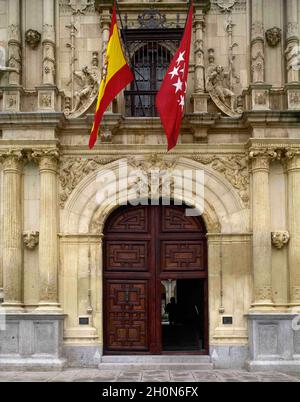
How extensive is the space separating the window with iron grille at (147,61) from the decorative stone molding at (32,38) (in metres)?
2.03

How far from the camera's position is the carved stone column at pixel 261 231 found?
15.0m

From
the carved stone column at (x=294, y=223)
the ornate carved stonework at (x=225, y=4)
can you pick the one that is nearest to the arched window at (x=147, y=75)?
the ornate carved stonework at (x=225, y=4)

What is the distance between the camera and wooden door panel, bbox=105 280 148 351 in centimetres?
1548

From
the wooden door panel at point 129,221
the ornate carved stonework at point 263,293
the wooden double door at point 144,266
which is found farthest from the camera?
the wooden door panel at point 129,221

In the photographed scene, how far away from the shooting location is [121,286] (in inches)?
614

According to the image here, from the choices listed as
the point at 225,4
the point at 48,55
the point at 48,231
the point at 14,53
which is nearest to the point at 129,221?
the point at 48,231

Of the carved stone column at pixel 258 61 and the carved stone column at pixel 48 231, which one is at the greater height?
the carved stone column at pixel 258 61

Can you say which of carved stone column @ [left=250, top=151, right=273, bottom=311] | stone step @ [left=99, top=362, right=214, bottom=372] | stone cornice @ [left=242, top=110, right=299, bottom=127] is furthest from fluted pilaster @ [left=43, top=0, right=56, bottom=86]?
stone step @ [left=99, top=362, right=214, bottom=372]

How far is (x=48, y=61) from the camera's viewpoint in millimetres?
15672

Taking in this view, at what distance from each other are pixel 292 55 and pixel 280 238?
425cm

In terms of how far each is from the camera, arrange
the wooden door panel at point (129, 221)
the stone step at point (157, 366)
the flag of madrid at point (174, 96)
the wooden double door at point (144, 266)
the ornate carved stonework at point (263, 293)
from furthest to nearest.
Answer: the wooden door panel at point (129, 221) < the wooden double door at point (144, 266) < the ornate carved stonework at point (263, 293) < the stone step at point (157, 366) < the flag of madrid at point (174, 96)

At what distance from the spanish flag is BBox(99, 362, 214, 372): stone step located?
4.89 m

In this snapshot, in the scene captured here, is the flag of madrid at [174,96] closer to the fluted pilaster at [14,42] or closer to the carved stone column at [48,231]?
the carved stone column at [48,231]

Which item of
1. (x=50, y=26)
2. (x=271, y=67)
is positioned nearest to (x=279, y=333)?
(x=271, y=67)
